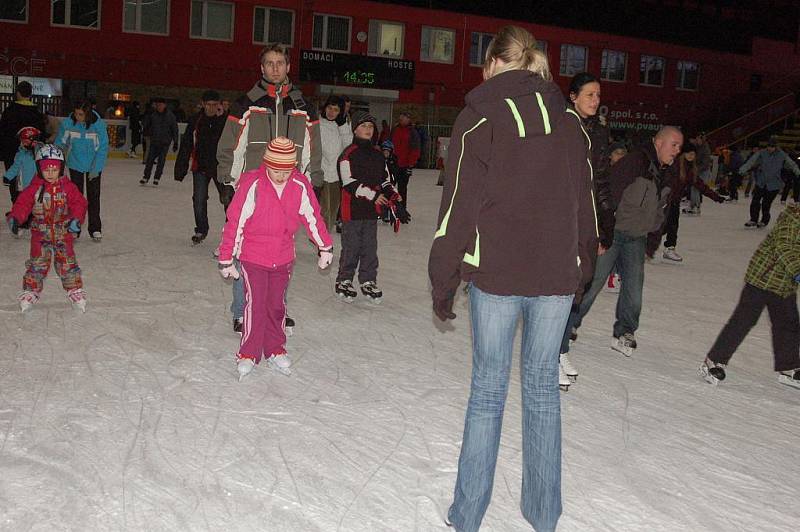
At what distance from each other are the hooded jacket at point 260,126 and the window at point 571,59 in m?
29.5

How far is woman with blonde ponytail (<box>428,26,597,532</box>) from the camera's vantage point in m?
2.58

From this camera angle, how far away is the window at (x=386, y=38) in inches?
1181

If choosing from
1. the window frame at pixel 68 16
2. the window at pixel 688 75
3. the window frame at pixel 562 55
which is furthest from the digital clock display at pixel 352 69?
the window at pixel 688 75

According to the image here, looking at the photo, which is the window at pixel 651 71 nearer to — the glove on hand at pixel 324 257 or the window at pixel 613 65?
the window at pixel 613 65

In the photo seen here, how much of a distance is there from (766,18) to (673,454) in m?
41.4

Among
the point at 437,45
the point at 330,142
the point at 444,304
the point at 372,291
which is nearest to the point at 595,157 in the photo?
the point at 444,304

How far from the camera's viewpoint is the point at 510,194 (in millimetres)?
2598

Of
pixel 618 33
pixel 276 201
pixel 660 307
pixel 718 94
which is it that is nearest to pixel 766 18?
pixel 718 94

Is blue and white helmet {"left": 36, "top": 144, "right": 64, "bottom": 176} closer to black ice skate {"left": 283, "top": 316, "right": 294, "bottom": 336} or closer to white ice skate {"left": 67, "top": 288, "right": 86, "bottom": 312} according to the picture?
white ice skate {"left": 67, "top": 288, "right": 86, "bottom": 312}

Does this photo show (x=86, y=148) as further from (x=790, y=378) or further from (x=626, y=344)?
(x=790, y=378)

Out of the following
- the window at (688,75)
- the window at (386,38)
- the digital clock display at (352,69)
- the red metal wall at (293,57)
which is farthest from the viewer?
the window at (688,75)

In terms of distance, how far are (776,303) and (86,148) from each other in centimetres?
646

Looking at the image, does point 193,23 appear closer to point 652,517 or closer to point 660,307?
point 660,307

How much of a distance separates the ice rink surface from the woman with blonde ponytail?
0.39 meters
